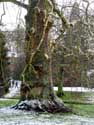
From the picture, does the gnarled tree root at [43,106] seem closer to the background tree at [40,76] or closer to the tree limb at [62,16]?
the background tree at [40,76]

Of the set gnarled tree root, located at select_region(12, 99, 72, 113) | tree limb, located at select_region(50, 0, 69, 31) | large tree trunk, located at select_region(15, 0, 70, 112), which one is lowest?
gnarled tree root, located at select_region(12, 99, 72, 113)

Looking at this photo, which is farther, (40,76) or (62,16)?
(40,76)

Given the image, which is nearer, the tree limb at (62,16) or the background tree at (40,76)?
the tree limb at (62,16)

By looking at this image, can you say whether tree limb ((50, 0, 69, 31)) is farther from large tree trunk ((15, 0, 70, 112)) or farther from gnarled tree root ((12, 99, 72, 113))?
gnarled tree root ((12, 99, 72, 113))

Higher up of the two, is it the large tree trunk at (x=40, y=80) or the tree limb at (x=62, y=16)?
the tree limb at (x=62, y=16)

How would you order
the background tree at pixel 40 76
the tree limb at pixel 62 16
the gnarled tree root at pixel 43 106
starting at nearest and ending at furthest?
the tree limb at pixel 62 16 → the gnarled tree root at pixel 43 106 → the background tree at pixel 40 76

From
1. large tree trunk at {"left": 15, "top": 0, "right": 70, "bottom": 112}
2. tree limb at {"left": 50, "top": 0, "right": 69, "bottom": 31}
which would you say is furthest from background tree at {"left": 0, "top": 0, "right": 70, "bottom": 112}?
tree limb at {"left": 50, "top": 0, "right": 69, "bottom": 31}

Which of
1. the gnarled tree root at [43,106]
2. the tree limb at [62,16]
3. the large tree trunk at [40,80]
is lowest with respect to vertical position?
the gnarled tree root at [43,106]

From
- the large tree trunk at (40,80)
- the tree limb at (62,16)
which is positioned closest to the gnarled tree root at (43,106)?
the large tree trunk at (40,80)

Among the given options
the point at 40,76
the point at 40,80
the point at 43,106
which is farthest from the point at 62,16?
the point at 43,106

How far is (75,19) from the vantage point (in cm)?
1280

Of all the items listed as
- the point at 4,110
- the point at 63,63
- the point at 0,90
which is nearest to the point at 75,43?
the point at 4,110

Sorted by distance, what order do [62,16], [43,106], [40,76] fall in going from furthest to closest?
[40,76] < [43,106] < [62,16]

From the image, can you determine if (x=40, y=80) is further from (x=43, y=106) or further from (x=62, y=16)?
(x=62, y=16)
